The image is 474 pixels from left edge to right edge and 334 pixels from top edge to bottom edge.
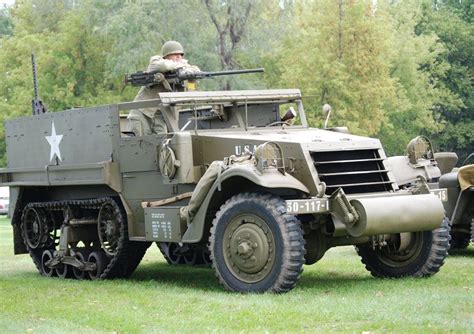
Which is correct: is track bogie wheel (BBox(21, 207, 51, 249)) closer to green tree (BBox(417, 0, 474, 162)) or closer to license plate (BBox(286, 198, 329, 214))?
license plate (BBox(286, 198, 329, 214))

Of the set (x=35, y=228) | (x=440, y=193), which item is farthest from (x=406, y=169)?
(x=35, y=228)

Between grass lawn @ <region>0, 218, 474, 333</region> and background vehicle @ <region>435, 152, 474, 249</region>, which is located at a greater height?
background vehicle @ <region>435, 152, 474, 249</region>

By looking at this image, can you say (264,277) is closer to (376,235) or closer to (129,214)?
(376,235)

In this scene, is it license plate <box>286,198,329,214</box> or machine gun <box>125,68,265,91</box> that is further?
machine gun <box>125,68,265,91</box>

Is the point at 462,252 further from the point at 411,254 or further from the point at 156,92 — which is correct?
the point at 156,92

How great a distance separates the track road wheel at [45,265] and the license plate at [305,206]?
15.9ft

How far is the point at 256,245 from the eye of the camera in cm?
1138

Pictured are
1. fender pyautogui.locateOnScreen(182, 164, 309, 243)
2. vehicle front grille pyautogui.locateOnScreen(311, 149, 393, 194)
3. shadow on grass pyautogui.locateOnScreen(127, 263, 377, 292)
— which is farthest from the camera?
shadow on grass pyautogui.locateOnScreen(127, 263, 377, 292)

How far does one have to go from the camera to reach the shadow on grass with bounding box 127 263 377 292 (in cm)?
1237

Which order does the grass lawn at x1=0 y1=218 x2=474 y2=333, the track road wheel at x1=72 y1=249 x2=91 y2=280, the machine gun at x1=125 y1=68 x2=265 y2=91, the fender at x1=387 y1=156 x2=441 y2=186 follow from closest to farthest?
the grass lawn at x1=0 y1=218 x2=474 y2=333, the fender at x1=387 y1=156 x2=441 y2=186, the machine gun at x1=125 y1=68 x2=265 y2=91, the track road wheel at x1=72 y1=249 x2=91 y2=280

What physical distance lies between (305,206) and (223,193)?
1318mm

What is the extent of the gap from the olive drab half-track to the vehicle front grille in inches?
0.6

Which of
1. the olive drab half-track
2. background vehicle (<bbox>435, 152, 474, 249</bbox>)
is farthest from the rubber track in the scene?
background vehicle (<bbox>435, 152, 474, 249</bbox>)

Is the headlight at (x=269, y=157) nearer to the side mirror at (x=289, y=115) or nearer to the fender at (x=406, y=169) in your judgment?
the fender at (x=406, y=169)
